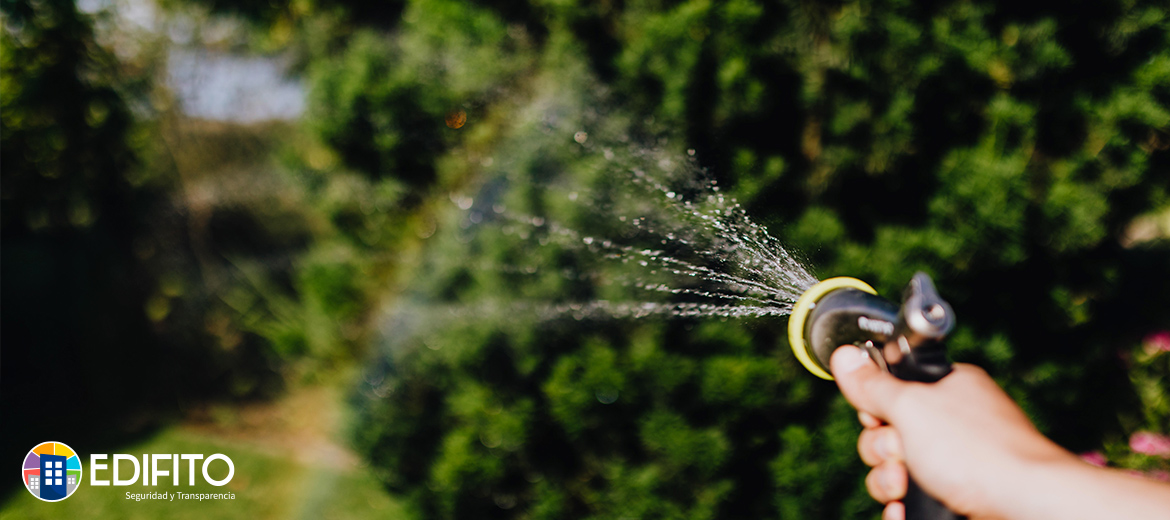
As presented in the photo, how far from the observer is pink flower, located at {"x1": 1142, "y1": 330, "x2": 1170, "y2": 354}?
11.0ft

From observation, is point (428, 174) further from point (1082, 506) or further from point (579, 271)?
point (1082, 506)

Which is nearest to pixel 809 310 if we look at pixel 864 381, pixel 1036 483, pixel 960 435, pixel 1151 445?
pixel 864 381

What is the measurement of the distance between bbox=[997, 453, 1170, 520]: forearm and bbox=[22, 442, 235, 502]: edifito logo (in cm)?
519

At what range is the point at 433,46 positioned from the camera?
10.2ft

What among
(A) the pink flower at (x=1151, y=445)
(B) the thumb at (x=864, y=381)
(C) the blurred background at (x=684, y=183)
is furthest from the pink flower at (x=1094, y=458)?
(B) the thumb at (x=864, y=381)

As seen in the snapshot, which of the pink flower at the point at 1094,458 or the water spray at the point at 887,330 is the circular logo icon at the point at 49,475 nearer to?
the water spray at the point at 887,330

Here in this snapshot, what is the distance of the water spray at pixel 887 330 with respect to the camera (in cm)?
109

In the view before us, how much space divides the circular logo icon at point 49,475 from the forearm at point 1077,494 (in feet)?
18.6

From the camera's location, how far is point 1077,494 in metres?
1.09

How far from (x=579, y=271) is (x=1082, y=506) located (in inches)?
77.9

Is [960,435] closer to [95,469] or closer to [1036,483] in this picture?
[1036,483]

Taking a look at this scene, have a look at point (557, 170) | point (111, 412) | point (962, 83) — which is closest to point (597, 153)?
point (557, 170)

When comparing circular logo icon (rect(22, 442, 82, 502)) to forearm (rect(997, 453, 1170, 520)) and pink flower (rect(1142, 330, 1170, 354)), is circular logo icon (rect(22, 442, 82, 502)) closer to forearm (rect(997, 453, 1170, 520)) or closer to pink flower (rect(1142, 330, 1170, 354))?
forearm (rect(997, 453, 1170, 520))

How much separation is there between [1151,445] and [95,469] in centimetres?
689
